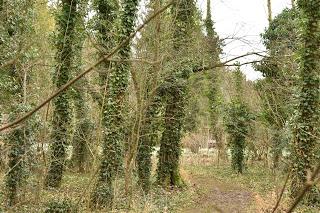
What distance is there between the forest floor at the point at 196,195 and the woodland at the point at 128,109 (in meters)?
0.07

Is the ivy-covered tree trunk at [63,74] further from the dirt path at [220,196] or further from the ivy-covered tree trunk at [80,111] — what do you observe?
the dirt path at [220,196]

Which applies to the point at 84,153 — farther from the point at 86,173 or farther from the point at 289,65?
the point at 289,65

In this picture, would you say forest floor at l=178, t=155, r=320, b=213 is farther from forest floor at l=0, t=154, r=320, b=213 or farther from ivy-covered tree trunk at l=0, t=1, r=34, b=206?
ivy-covered tree trunk at l=0, t=1, r=34, b=206

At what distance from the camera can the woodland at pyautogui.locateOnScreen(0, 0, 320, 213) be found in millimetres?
A: 12250

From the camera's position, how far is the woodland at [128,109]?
1225 centimetres

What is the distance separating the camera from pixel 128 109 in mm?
15477

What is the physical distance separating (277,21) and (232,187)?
10.8 m

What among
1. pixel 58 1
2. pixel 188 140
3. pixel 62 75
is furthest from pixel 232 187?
pixel 188 140

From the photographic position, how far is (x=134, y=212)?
40.8 feet

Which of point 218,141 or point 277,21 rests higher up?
point 277,21

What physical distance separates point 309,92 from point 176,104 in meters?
6.04

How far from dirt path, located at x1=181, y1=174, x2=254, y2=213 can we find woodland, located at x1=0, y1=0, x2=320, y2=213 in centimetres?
6

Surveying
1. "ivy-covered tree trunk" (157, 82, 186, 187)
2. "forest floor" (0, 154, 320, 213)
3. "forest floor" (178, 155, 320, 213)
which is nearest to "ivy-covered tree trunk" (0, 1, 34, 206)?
"forest floor" (0, 154, 320, 213)

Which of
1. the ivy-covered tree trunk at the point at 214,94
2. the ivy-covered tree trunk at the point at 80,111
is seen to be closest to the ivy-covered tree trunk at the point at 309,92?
the ivy-covered tree trunk at the point at 80,111
